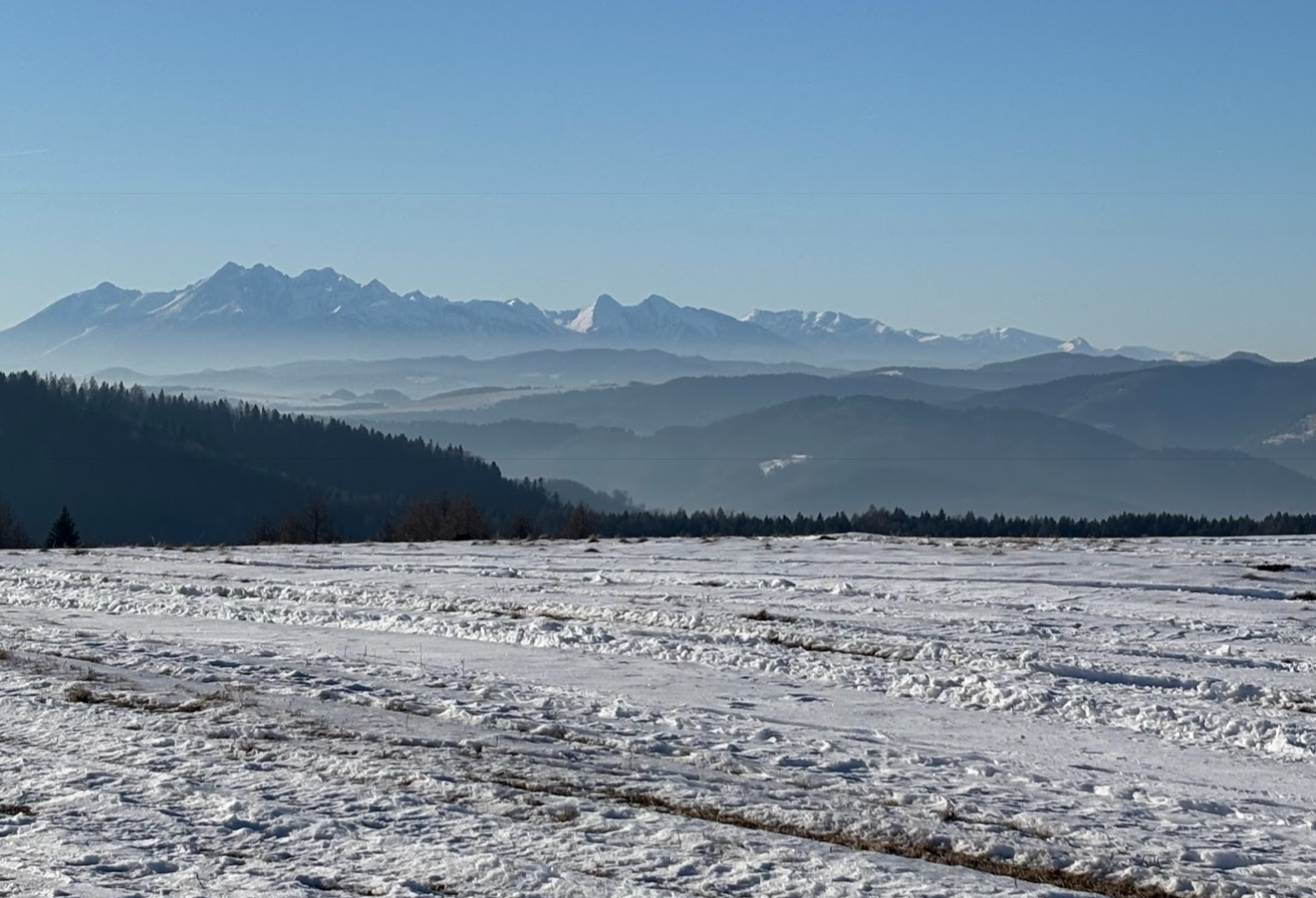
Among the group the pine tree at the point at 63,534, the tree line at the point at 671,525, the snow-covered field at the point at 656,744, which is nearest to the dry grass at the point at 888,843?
the snow-covered field at the point at 656,744

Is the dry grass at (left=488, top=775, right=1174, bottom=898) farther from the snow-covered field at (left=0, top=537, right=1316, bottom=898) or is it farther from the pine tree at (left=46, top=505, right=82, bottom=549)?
the pine tree at (left=46, top=505, right=82, bottom=549)

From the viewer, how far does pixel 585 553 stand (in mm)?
41406

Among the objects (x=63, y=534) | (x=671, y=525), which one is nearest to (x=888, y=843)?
(x=63, y=534)

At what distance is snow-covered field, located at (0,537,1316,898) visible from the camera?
1018 cm

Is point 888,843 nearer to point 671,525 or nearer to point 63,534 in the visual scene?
point 63,534

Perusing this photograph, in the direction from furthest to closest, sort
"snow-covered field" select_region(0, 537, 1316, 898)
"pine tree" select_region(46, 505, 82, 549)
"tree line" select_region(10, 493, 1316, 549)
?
"tree line" select_region(10, 493, 1316, 549), "pine tree" select_region(46, 505, 82, 549), "snow-covered field" select_region(0, 537, 1316, 898)

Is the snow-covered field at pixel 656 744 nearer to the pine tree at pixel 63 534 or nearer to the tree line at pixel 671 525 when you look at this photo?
the tree line at pixel 671 525

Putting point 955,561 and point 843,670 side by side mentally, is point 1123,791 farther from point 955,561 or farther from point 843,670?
point 955,561

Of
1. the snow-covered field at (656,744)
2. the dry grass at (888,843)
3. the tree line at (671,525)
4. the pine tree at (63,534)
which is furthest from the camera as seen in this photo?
the tree line at (671,525)

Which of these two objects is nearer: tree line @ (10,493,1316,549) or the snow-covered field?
the snow-covered field

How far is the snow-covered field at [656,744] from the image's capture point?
401 inches

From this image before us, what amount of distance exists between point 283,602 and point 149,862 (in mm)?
17364

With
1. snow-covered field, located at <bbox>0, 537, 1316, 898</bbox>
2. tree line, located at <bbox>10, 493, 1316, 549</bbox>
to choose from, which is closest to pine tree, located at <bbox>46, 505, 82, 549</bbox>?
tree line, located at <bbox>10, 493, 1316, 549</bbox>

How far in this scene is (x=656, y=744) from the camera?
14.1m
